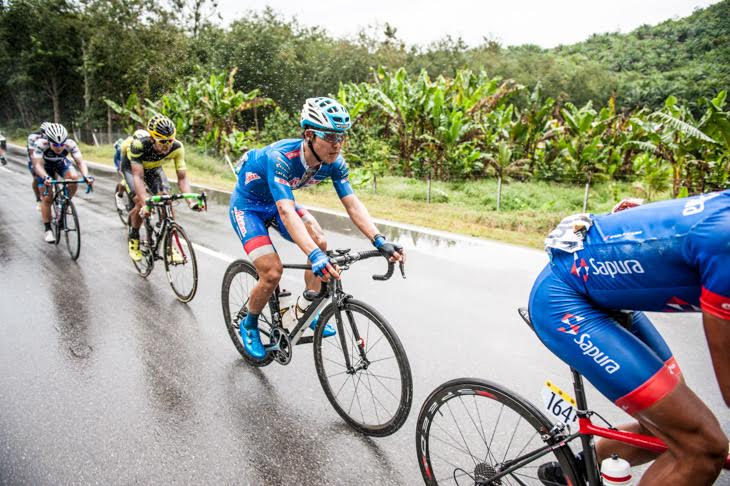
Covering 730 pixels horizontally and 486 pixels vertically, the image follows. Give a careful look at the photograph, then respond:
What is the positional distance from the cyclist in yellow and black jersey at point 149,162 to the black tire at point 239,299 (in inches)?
55.0

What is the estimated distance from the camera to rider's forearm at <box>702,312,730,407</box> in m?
1.54

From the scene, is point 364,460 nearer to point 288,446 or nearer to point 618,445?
point 288,446

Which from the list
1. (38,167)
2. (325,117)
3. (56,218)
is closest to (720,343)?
(325,117)

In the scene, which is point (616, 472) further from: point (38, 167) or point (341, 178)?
point (38, 167)

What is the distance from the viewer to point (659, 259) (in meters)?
1.74

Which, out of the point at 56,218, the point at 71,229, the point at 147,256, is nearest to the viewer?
the point at 147,256

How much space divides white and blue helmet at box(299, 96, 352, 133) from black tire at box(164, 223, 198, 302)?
9.56 feet

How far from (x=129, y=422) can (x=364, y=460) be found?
1724 mm

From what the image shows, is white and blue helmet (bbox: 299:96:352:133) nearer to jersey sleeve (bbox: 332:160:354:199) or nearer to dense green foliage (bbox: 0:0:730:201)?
jersey sleeve (bbox: 332:160:354:199)

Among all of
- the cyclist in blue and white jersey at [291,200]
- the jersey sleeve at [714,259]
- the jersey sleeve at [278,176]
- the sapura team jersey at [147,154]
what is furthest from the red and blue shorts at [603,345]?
the sapura team jersey at [147,154]

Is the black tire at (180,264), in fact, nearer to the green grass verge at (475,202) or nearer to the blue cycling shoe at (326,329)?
the blue cycling shoe at (326,329)

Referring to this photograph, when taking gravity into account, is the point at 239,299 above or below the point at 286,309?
below

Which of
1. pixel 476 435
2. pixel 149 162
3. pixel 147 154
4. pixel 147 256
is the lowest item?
pixel 476 435

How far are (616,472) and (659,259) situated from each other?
2.65 ft
